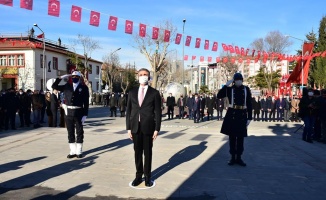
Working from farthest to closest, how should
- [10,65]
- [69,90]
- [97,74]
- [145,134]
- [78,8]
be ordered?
[97,74] < [10,65] < [78,8] < [69,90] < [145,134]

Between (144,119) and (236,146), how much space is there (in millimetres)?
2834

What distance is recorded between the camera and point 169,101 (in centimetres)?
2162

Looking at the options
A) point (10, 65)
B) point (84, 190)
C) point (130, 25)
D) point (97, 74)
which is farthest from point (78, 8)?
point (97, 74)

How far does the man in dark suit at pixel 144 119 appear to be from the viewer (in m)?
5.36

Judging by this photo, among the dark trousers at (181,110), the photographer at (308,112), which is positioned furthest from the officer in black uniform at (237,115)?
the dark trousers at (181,110)

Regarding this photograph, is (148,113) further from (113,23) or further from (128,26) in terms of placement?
(128,26)

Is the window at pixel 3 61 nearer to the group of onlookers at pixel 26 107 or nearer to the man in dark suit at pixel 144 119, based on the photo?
the group of onlookers at pixel 26 107

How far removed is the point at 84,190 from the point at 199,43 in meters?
18.8

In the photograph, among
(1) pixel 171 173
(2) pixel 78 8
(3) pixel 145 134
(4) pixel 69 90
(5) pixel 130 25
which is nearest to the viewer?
(3) pixel 145 134

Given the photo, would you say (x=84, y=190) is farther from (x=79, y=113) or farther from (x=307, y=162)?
(x=307, y=162)

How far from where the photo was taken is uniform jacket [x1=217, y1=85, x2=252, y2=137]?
704 centimetres

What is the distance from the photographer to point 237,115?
714 cm

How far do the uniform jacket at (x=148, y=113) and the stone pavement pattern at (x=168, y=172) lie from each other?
0.95 metres

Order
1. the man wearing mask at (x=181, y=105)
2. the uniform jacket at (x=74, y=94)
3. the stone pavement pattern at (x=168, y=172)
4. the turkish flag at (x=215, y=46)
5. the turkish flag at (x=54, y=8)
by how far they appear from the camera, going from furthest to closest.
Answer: the turkish flag at (x=215, y=46) < the man wearing mask at (x=181, y=105) < the turkish flag at (x=54, y=8) < the uniform jacket at (x=74, y=94) < the stone pavement pattern at (x=168, y=172)
